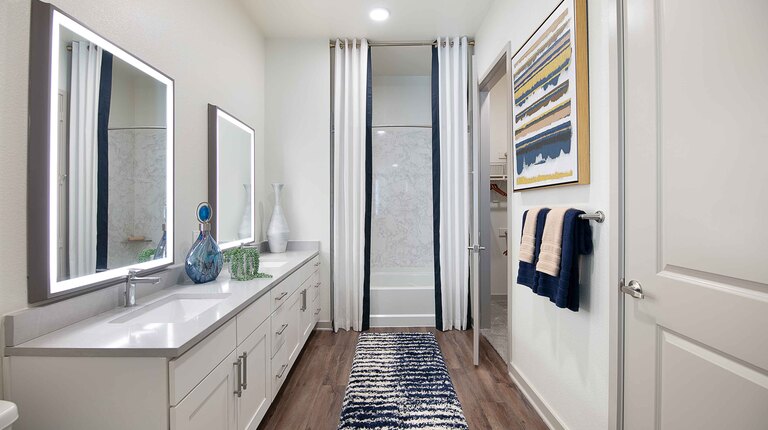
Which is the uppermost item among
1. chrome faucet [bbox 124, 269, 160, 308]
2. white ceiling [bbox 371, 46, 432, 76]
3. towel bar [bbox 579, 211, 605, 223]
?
white ceiling [bbox 371, 46, 432, 76]

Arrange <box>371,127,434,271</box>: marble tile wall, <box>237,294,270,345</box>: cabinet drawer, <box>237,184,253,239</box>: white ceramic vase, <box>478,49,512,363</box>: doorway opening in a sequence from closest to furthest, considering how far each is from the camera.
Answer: <box>237,294,270,345</box>: cabinet drawer
<box>237,184,253,239</box>: white ceramic vase
<box>478,49,512,363</box>: doorway opening
<box>371,127,434,271</box>: marble tile wall

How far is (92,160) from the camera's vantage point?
1.24m

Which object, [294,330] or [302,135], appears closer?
[294,330]

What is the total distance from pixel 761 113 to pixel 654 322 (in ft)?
2.18

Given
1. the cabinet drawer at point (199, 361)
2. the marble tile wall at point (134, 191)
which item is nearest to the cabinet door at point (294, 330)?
the cabinet drawer at point (199, 361)

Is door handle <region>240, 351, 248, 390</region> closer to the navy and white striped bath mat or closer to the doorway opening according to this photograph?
the navy and white striped bath mat

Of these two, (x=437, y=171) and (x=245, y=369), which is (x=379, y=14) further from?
(x=245, y=369)

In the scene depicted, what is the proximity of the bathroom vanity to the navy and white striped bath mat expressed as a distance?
66 centimetres

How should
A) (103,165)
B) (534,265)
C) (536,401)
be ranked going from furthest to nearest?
(536,401), (534,265), (103,165)

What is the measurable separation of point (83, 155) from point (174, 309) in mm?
719

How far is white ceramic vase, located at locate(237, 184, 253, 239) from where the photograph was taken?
102 inches

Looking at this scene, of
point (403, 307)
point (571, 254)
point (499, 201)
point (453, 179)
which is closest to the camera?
point (571, 254)

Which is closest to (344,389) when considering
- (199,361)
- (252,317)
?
(252,317)

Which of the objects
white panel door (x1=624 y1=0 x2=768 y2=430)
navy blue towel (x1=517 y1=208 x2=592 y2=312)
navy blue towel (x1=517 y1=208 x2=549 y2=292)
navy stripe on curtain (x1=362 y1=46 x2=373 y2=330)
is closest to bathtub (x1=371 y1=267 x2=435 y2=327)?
navy stripe on curtain (x1=362 y1=46 x2=373 y2=330)
